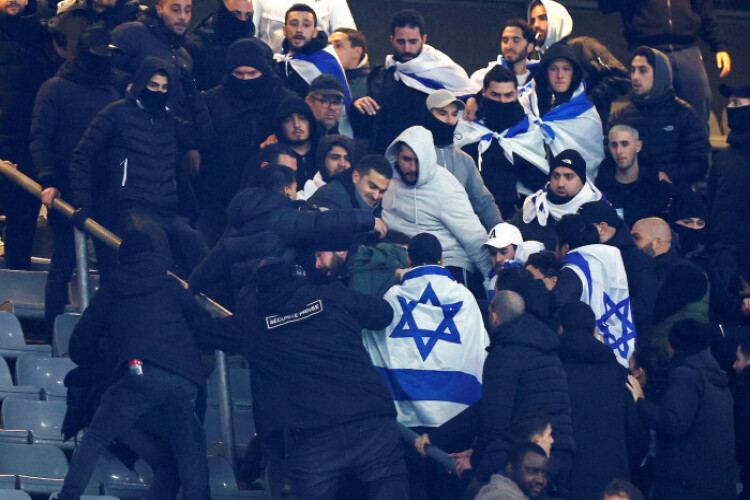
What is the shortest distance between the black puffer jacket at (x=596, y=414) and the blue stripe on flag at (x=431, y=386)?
0.56m

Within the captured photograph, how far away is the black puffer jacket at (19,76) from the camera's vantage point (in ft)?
32.2

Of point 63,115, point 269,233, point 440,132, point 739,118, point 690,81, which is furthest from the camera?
point 690,81

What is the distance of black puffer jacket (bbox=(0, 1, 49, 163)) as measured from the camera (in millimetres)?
9820

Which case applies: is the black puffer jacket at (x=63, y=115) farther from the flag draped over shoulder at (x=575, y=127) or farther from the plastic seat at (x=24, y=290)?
the flag draped over shoulder at (x=575, y=127)

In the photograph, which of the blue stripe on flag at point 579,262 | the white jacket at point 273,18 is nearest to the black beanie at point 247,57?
the white jacket at point 273,18

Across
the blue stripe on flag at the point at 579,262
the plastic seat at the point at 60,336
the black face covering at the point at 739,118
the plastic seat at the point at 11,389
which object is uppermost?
the black face covering at the point at 739,118

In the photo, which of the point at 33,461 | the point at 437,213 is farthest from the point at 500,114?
the point at 33,461

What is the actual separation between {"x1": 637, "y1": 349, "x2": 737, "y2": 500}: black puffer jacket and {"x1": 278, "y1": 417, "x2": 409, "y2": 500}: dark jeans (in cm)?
137

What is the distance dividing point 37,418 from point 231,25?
10.8ft

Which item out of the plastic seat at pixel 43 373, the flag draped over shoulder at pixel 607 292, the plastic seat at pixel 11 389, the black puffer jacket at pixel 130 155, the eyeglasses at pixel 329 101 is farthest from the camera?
the eyeglasses at pixel 329 101

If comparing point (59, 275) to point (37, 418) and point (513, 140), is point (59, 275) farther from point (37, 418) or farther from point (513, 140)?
point (513, 140)

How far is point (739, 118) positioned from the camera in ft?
33.2

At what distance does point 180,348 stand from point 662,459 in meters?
2.55

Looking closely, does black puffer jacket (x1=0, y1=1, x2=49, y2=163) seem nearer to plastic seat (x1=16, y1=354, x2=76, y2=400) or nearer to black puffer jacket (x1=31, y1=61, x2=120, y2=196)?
black puffer jacket (x1=31, y1=61, x2=120, y2=196)
